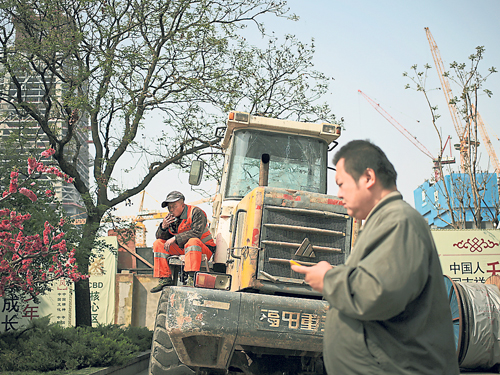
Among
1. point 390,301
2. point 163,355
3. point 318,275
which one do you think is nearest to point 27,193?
point 163,355

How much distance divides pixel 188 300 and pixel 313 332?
1.30 metres

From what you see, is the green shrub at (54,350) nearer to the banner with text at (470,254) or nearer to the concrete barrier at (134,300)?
the concrete barrier at (134,300)

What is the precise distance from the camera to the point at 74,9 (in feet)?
42.7

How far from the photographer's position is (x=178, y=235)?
6.91 m

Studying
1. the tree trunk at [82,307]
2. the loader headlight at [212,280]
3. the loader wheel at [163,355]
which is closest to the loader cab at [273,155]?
the loader headlight at [212,280]

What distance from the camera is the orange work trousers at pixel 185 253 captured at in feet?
21.3

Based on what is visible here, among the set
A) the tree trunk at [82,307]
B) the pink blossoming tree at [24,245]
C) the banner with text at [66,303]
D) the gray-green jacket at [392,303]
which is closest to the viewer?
the gray-green jacket at [392,303]

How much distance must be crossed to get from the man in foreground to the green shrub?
25.2 feet

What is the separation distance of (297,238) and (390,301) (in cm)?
435

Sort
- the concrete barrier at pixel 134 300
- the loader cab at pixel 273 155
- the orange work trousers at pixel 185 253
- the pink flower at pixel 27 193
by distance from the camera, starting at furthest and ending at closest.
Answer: the concrete barrier at pixel 134 300
the loader cab at pixel 273 155
the pink flower at pixel 27 193
the orange work trousers at pixel 185 253

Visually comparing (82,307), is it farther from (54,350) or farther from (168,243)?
(168,243)

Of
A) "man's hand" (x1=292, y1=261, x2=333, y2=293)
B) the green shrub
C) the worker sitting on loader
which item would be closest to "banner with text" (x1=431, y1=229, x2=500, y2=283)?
the green shrub

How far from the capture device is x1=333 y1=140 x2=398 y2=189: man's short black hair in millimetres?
2271

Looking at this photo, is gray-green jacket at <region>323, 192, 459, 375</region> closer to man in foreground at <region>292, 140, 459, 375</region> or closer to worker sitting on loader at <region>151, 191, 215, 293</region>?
man in foreground at <region>292, 140, 459, 375</region>
